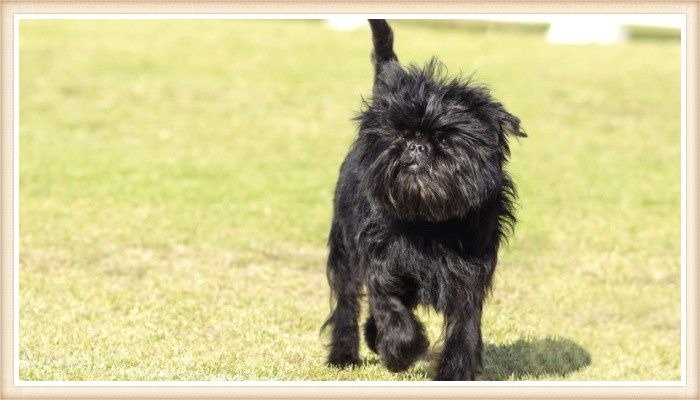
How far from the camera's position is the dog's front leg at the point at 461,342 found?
7.02 m

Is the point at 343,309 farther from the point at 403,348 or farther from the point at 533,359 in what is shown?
the point at 533,359

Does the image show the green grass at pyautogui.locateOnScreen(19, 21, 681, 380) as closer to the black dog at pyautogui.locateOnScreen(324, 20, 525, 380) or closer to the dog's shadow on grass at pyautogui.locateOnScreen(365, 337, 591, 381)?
the dog's shadow on grass at pyautogui.locateOnScreen(365, 337, 591, 381)

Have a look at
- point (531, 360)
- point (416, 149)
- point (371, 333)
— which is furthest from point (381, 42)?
point (531, 360)

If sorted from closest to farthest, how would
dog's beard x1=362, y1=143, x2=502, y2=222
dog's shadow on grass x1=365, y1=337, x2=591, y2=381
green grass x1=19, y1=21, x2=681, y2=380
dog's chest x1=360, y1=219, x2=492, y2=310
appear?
dog's beard x1=362, y1=143, x2=502, y2=222, dog's chest x1=360, y1=219, x2=492, y2=310, dog's shadow on grass x1=365, y1=337, x2=591, y2=381, green grass x1=19, y1=21, x2=681, y2=380

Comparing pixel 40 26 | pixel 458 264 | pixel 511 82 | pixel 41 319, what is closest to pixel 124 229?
pixel 41 319

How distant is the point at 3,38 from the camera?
8.57 meters

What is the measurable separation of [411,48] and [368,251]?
834 inches

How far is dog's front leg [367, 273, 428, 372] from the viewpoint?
695 centimetres

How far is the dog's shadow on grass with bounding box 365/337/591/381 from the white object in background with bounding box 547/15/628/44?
22253mm

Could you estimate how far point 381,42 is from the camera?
26.6 feet

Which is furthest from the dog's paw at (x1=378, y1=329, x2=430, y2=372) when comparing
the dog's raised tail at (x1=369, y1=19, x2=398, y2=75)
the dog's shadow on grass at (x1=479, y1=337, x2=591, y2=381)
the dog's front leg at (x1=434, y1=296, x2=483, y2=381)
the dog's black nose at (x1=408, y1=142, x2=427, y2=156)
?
the dog's raised tail at (x1=369, y1=19, x2=398, y2=75)

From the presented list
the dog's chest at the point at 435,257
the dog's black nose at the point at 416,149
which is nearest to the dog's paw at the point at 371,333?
the dog's chest at the point at 435,257

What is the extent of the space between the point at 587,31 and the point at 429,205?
2671 cm

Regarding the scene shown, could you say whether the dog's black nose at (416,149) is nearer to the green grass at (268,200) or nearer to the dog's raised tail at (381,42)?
the dog's raised tail at (381,42)
